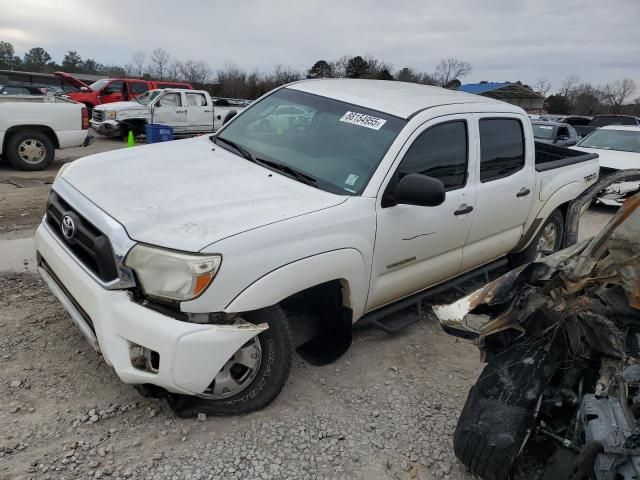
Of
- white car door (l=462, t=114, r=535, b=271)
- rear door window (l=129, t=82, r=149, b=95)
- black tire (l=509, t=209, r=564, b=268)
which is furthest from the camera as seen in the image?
rear door window (l=129, t=82, r=149, b=95)

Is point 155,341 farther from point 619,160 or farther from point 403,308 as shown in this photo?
point 619,160

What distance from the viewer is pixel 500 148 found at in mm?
4395

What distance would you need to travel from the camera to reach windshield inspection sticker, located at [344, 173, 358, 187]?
3.30 m

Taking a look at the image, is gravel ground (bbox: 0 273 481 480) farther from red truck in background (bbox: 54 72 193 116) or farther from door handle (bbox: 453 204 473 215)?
red truck in background (bbox: 54 72 193 116)

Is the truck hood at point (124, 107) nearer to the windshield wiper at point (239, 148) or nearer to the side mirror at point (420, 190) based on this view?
the windshield wiper at point (239, 148)

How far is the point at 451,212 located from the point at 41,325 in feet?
9.95

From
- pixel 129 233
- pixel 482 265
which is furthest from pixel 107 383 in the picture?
pixel 482 265

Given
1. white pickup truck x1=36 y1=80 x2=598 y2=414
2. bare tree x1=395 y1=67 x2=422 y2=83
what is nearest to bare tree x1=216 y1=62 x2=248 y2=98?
bare tree x1=395 y1=67 x2=422 y2=83

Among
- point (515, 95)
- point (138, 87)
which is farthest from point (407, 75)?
point (138, 87)

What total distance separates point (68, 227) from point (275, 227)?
1.21m

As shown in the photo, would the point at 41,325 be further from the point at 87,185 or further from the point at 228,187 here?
the point at 228,187

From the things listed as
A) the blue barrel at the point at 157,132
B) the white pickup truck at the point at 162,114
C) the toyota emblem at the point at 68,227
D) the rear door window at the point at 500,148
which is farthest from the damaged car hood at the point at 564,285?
the white pickup truck at the point at 162,114

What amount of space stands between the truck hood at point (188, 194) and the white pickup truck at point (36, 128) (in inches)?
255

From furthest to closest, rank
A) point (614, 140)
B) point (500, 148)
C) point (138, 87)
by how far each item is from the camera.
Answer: point (138, 87) → point (614, 140) → point (500, 148)
